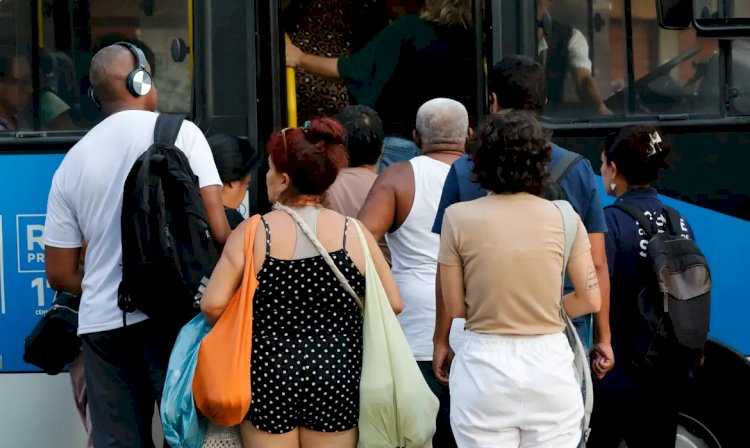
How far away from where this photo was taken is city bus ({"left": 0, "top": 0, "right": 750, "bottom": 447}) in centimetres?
508

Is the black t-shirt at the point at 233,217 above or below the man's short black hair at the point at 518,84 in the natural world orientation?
below

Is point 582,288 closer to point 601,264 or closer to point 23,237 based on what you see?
point 601,264

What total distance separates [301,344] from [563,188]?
1.16 meters

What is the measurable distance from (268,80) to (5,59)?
111 cm

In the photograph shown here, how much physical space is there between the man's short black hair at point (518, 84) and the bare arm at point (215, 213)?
3.53 ft

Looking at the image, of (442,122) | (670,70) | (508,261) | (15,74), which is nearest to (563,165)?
(442,122)

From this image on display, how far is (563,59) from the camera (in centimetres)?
512

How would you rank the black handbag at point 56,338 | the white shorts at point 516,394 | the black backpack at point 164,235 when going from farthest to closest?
the black handbag at point 56,338 < the black backpack at point 164,235 < the white shorts at point 516,394

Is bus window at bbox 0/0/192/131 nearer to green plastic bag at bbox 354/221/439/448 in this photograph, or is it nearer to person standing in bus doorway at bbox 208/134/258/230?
person standing in bus doorway at bbox 208/134/258/230

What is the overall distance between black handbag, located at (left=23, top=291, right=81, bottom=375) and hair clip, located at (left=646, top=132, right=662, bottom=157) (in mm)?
2310

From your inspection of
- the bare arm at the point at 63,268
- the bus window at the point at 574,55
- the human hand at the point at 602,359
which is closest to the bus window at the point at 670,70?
the bus window at the point at 574,55

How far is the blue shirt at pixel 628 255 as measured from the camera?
15.5 feet

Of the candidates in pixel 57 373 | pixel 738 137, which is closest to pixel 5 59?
pixel 57 373

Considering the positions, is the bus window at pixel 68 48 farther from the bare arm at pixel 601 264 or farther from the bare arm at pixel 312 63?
the bare arm at pixel 601 264
